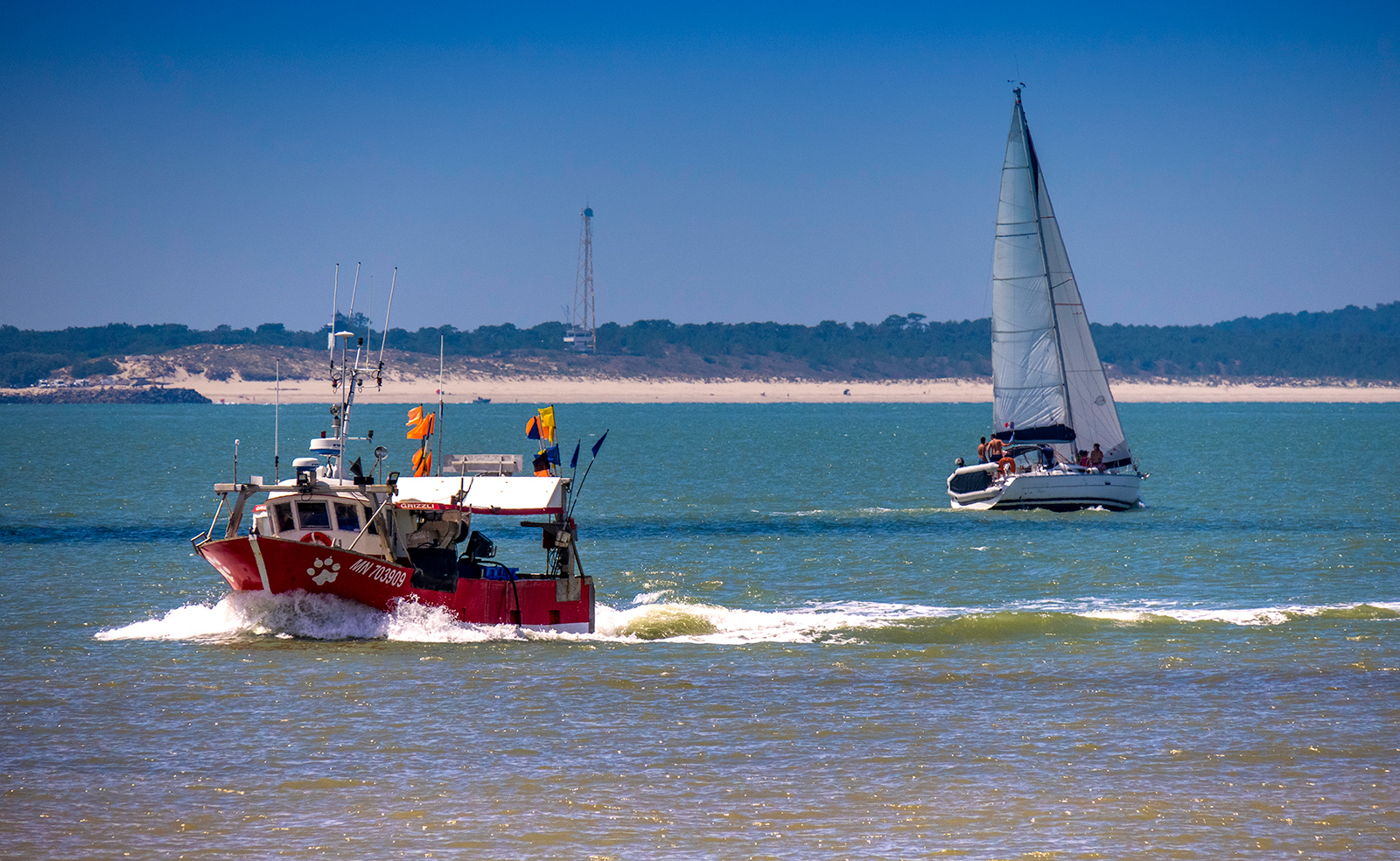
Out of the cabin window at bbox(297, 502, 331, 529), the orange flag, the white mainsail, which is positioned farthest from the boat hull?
the cabin window at bbox(297, 502, 331, 529)

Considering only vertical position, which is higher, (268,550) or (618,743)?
(268,550)

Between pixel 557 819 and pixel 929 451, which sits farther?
pixel 929 451

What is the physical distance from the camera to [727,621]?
30.2 meters

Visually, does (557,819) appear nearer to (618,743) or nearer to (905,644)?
(618,743)

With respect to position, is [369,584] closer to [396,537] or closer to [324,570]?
[324,570]

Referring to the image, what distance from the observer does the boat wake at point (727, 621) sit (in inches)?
1059

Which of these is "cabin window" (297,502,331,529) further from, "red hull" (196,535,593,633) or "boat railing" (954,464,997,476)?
"boat railing" (954,464,997,476)

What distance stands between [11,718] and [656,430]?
138935mm

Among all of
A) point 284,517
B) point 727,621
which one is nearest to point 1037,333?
point 727,621

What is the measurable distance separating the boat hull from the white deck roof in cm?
3093

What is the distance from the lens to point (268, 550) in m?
26.0

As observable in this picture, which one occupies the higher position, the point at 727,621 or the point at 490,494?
the point at 490,494

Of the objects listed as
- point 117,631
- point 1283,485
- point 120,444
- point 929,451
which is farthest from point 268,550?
point 120,444

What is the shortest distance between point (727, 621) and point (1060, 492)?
1104 inches
